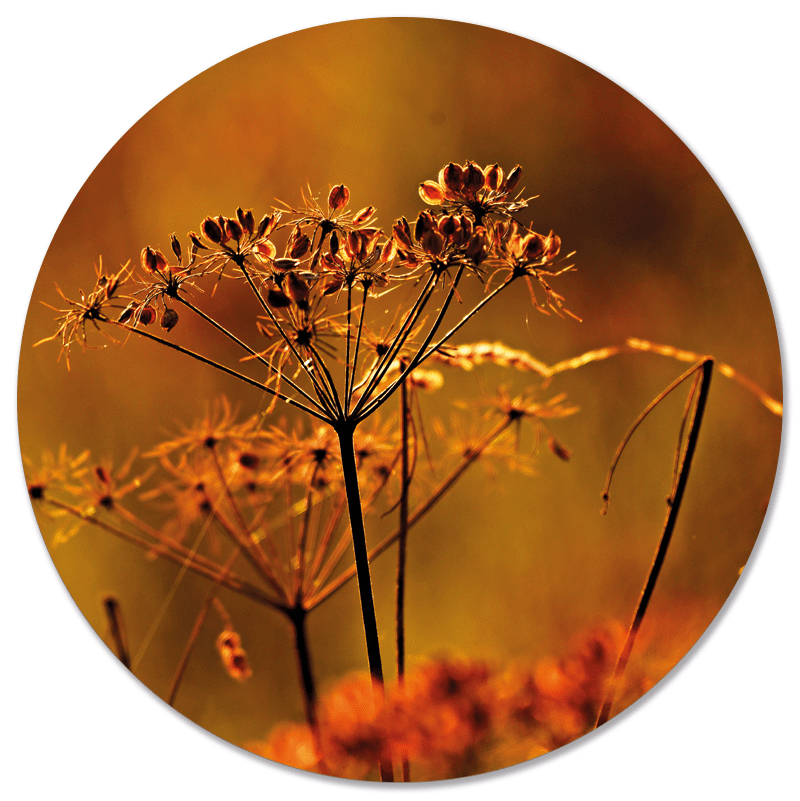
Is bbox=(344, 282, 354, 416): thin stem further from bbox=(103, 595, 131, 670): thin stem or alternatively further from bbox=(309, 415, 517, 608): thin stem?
bbox=(103, 595, 131, 670): thin stem

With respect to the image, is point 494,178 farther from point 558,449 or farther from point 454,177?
point 558,449

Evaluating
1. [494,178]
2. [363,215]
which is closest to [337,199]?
[363,215]

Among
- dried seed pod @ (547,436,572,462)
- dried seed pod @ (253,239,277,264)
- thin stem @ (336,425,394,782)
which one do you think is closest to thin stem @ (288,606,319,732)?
thin stem @ (336,425,394,782)

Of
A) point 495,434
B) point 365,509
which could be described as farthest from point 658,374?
point 365,509

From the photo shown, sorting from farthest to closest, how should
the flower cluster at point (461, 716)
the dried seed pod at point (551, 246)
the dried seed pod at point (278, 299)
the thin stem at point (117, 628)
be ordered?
the thin stem at point (117, 628) → the flower cluster at point (461, 716) → the dried seed pod at point (551, 246) → the dried seed pod at point (278, 299)

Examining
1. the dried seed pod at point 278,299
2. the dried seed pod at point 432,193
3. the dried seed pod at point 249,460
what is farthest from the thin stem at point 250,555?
the dried seed pod at point 432,193

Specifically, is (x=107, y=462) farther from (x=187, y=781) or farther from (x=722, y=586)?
(x=722, y=586)

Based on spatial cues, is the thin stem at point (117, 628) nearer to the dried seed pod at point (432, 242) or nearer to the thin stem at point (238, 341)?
the thin stem at point (238, 341)
